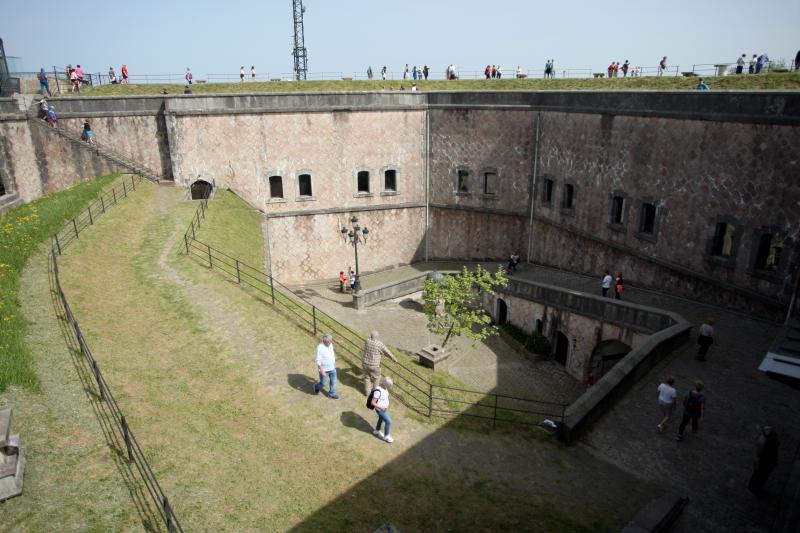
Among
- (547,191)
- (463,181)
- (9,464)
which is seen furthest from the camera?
(463,181)

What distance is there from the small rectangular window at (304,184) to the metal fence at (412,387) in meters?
10.6

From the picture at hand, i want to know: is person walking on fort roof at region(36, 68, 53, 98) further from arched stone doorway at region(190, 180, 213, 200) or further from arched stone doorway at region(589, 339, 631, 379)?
arched stone doorway at region(589, 339, 631, 379)

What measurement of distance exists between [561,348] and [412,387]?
1115 centimetres

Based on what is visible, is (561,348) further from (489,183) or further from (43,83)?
(43,83)

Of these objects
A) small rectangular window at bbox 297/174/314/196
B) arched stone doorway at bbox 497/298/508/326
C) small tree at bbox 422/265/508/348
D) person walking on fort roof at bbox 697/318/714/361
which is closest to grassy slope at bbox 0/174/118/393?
small rectangular window at bbox 297/174/314/196

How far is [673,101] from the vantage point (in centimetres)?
1880

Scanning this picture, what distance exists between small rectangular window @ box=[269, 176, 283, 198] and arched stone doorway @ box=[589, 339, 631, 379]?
17.5 m

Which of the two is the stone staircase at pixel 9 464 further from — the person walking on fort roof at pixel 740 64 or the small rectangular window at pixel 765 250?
the person walking on fort roof at pixel 740 64

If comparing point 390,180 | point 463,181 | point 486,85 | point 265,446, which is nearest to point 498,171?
point 463,181

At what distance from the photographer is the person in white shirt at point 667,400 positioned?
1149cm

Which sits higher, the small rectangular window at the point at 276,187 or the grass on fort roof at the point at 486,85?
the grass on fort roof at the point at 486,85

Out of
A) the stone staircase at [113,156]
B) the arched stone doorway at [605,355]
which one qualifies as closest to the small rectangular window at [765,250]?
the arched stone doorway at [605,355]

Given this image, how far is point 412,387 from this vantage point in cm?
1340

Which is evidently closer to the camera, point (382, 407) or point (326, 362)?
point (382, 407)
